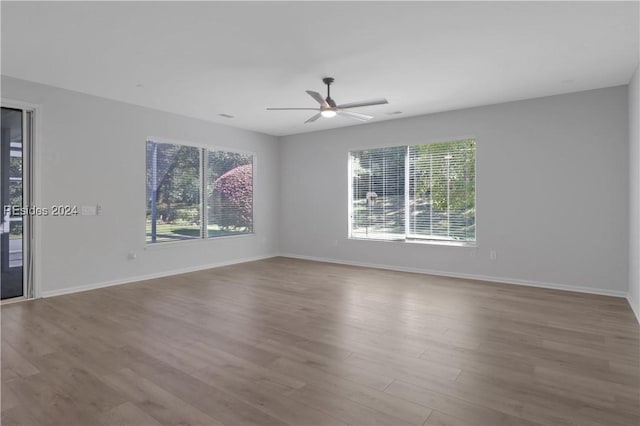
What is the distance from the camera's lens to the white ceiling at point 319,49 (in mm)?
2842

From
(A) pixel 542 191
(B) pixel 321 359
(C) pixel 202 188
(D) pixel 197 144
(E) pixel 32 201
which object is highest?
(D) pixel 197 144

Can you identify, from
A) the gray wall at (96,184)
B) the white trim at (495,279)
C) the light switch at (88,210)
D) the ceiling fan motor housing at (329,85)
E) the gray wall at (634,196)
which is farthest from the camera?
the light switch at (88,210)

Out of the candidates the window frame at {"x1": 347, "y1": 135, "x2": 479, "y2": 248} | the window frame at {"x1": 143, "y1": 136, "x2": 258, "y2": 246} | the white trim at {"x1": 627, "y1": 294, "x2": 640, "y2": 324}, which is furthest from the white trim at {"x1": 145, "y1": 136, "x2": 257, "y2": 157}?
the white trim at {"x1": 627, "y1": 294, "x2": 640, "y2": 324}

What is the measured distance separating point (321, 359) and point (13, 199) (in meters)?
4.49

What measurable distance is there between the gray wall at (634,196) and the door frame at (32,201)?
703 centimetres

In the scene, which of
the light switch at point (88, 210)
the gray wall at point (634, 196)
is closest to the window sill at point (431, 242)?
the gray wall at point (634, 196)

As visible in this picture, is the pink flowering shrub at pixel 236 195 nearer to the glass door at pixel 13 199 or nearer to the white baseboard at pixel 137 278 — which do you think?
the white baseboard at pixel 137 278

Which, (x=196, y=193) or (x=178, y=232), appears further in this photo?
(x=196, y=193)

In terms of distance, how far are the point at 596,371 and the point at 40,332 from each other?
4.71m

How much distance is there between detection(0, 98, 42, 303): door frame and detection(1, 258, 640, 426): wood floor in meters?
Answer: 0.45

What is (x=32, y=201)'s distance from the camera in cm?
457

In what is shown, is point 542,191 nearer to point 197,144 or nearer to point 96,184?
point 197,144

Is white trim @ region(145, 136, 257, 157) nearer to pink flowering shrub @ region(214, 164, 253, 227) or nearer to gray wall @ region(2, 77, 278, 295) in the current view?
gray wall @ region(2, 77, 278, 295)

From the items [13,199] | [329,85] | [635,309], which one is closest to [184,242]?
[13,199]
